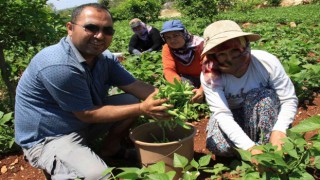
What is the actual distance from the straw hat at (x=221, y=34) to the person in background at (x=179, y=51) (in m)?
1.26

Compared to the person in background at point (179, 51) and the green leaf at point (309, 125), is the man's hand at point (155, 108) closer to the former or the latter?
the green leaf at point (309, 125)

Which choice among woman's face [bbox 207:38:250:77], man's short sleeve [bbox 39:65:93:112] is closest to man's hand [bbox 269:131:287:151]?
woman's face [bbox 207:38:250:77]

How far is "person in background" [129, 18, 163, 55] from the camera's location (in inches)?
238

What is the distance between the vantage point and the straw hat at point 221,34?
2041 mm

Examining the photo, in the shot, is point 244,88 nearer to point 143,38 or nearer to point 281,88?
point 281,88

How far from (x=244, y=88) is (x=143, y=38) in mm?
4152

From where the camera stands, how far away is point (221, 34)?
2.09m

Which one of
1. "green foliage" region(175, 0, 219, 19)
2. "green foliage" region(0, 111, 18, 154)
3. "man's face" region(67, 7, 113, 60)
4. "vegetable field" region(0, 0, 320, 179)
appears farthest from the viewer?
"green foliage" region(175, 0, 219, 19)

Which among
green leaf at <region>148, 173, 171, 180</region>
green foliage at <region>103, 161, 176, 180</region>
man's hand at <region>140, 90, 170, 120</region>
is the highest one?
man's hand at <region>140, 90, 170, 120</region>

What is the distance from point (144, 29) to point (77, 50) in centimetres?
407

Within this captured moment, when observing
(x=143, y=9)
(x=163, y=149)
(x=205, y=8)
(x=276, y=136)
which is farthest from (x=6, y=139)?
(x=143, y=9)

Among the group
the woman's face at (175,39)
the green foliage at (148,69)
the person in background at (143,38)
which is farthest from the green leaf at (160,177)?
the person in background at (143,38)

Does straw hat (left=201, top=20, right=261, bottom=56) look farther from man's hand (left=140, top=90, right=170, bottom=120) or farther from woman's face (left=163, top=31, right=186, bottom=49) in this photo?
woman's face (left=163, top=31, right=186, bottom=49)

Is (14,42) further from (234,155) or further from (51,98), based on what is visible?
(234,155)
